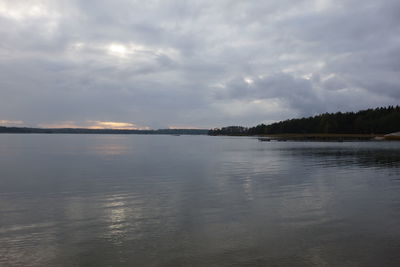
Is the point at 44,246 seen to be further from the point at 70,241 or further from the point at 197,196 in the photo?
the point at 197,196

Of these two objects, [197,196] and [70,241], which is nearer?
[70,241]

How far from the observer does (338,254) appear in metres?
12.5

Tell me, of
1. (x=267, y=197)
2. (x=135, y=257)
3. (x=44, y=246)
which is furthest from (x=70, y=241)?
(x=267, y=197)

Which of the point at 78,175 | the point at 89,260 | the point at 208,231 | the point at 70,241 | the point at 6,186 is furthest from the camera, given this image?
the point at 78,175

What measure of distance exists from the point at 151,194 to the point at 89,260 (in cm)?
1291

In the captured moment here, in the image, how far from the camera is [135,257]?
480 inches

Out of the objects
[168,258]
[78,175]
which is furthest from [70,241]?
[78,175]

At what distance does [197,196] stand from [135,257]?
12.1 m

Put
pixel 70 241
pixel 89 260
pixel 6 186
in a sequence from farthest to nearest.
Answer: pixel 6 186, pixel 70 241, pixel 89 260

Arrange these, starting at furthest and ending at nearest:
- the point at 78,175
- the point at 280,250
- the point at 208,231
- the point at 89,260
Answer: the point at 78,175 → the point at 208,231 → the point at 280,250 → the point at 89,260

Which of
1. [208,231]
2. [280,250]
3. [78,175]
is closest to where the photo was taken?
[280,250]

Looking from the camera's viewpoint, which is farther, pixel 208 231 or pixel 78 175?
pixel 78 175

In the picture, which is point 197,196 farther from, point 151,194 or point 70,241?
point 70,241

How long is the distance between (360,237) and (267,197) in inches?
371
